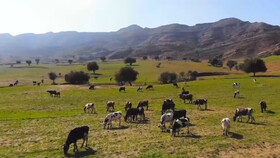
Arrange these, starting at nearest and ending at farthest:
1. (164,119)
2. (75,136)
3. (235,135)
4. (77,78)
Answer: (75,136) < (235,135) < (164,119) < (77,78)

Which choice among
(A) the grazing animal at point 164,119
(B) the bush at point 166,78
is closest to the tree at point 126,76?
(B) the bush at point 166,78

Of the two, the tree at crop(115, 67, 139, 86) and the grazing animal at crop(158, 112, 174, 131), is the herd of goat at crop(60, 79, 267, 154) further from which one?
the tree at crop(115, 67, 139, 86)

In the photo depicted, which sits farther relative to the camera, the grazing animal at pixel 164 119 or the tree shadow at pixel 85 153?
the grazing animal at pixel 164 119

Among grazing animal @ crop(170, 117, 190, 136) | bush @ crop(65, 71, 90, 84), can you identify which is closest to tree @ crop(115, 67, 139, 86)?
bush @ crop(65, 71, 90, 84)

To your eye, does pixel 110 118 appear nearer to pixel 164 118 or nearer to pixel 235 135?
pixel 164 118

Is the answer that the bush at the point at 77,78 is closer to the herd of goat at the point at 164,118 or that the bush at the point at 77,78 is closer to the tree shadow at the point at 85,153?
the herd of goat at the point at 164,118

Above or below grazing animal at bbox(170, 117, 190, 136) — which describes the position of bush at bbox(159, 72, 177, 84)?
above

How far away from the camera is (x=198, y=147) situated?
23.0 metres

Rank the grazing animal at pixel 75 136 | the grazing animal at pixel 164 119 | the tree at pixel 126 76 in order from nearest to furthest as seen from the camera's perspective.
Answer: the grazing animal at pixel 75 136, the grazing animal at pixel 164 119, the tree at pixel 126 76

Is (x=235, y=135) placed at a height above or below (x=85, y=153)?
above

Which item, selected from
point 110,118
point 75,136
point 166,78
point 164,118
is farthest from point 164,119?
point 166,78

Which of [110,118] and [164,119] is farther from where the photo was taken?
[110,118]

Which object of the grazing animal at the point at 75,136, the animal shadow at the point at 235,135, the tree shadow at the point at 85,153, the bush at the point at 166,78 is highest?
the bush at the point at 166,78

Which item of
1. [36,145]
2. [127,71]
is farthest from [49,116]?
[127,71]
